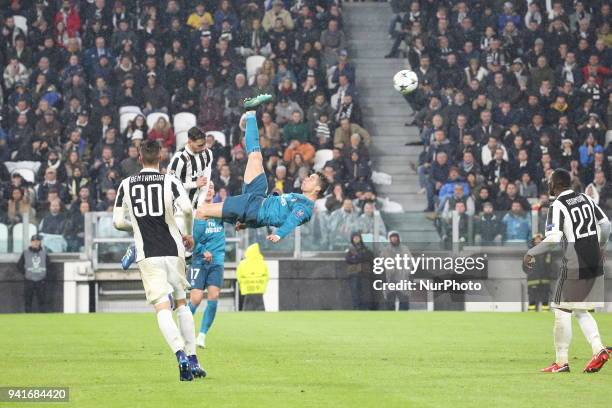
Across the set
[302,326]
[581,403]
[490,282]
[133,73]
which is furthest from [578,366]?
[133,73]

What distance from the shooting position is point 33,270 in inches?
994

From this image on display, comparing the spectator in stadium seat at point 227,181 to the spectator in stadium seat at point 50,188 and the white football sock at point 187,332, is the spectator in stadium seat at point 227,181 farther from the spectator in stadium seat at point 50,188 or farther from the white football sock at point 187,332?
the white football sock at point 187,332

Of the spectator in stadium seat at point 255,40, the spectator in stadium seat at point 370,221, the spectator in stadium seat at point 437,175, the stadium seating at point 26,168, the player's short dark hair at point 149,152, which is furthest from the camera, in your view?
the spectator in stadium seat at point 255,40

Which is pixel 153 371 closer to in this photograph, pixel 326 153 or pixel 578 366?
pixel 578 366

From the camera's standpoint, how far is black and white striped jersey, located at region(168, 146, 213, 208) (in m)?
14.8

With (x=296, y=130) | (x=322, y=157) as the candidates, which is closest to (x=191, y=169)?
(x=322, y=157)

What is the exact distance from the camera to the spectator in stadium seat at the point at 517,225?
25.7m

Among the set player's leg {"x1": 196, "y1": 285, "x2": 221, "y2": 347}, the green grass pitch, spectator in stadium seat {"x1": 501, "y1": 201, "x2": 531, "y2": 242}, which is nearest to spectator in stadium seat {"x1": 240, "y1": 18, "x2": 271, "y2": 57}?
spectator in stadium seat {"x1": 501, "y1": 201, "x2": 531, "y2": 242}

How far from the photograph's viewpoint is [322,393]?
10.7 meters

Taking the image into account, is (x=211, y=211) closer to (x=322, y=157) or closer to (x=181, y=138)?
(x=322, y=157)

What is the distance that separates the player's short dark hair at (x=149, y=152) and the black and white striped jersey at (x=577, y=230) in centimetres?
408

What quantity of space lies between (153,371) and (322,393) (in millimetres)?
2462

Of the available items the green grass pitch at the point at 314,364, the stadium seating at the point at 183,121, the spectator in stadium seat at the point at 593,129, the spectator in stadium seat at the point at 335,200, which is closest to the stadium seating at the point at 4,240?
the green grass pitch at the point at 314,364

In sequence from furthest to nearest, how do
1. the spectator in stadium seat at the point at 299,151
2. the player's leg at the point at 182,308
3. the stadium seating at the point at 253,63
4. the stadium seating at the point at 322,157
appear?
the stadium seating at the point at 253,63
the stadium seating at the point at 322,157
the spectator in stadium seat at the point at 299,151
the player's leg at the point at 182,308
